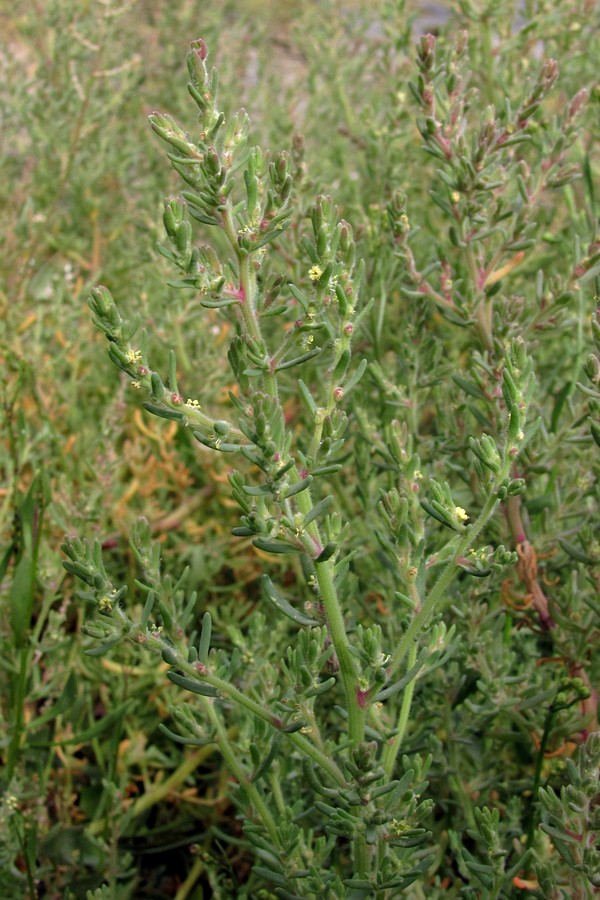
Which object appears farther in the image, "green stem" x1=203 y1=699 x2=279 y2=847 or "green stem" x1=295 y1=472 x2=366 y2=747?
"green stem" x1=203 y1=699 x2=279 y2=847

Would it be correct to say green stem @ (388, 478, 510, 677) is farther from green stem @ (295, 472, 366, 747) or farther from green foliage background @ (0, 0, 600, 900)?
green foliage background @ (0, 0, 600, 900)

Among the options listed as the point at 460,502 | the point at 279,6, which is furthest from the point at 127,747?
the point at 279,6

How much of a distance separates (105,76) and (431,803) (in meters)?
2.11

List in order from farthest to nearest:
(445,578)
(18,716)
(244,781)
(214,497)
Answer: (214,497)
(18,716)
(244,781)
(445,578)

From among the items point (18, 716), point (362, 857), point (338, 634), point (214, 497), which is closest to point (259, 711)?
point (338, 634)

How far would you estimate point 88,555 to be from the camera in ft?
3.43

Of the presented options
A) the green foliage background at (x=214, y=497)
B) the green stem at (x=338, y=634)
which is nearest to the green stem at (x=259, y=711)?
the green stem at (x=338, y=634)

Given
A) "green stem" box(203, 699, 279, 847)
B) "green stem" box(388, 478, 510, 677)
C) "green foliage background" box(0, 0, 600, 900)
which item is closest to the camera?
"green stem" box(388, 478, 510, 677)

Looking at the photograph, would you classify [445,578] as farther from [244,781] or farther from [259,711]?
[244,781]

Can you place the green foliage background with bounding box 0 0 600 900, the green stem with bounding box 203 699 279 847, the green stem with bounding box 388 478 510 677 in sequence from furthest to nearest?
the green foliage background with bounding box 0 0 600 900 < the green stem with bounding box 203 699 279 847 < the green stem with bounding box 388 478 510 677

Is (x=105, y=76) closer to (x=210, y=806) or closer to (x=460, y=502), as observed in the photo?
(x=460, y=502)

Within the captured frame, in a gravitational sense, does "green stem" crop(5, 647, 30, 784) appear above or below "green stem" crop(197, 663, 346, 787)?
below

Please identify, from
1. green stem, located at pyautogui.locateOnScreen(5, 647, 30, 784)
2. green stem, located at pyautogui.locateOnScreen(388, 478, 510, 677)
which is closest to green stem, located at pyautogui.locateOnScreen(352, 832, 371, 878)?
green stem, located at pyautogui.locateOnScreen(388, 478, 510, 677)


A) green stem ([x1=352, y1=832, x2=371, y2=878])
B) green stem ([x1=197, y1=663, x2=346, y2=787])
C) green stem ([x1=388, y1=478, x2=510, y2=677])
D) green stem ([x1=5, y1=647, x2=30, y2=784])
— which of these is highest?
green stem ([x1=388, y1=478, x2=510, y2=677])
